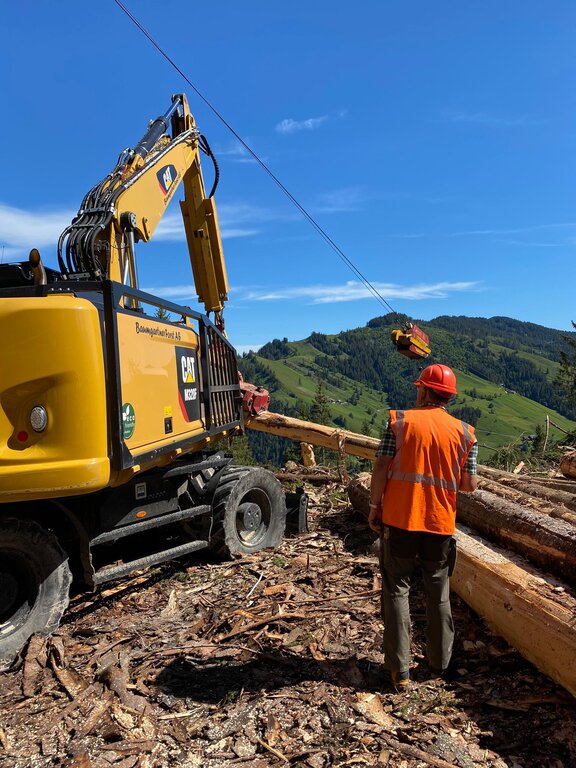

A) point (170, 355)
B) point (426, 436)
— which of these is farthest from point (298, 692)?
point (170, 355)

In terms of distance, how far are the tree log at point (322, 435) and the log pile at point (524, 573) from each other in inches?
142

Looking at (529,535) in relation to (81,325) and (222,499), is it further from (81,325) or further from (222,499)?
(81,325)

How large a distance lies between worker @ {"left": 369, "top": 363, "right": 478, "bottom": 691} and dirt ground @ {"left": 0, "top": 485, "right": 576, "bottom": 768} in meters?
0.33

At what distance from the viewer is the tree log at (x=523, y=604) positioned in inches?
146

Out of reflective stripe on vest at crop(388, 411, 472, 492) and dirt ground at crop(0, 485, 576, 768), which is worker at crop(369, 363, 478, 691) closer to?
reflective stripe on vest at crop(388, 411, 472, 492)

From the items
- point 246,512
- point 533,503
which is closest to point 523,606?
point 533,503

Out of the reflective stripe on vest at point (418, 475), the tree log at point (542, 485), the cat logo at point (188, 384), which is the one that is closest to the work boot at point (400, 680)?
the reflective stripe on vest at point (418, 475)

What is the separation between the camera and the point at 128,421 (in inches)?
178

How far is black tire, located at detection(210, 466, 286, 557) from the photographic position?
6352 mm

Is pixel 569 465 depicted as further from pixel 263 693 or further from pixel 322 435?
pixel 263 693

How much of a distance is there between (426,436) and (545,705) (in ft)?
6.04

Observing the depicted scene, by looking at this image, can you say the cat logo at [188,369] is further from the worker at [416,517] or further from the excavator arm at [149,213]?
the worker at [416,517]

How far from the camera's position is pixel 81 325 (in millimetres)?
4082

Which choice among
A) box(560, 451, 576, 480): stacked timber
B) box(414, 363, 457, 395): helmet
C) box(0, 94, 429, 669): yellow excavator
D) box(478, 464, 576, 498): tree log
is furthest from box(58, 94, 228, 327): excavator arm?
box(560, 451, 576, 480): stacked timber
